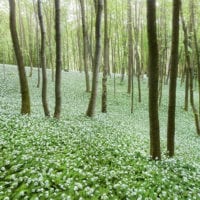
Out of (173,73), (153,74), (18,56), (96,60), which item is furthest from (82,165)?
(96,60)

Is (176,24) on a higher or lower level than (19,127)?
higher

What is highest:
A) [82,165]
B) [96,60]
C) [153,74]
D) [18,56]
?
[18,56]

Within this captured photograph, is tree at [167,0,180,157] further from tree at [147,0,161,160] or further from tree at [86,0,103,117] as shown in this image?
tree at [86,0,103,117]

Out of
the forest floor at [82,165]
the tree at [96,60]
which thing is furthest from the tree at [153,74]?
the tree at [96,60]

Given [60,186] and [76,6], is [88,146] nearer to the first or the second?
[60,186]

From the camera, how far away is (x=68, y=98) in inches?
968

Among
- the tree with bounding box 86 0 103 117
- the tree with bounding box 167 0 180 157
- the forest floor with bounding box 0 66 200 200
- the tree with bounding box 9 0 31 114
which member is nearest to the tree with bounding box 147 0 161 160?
the forest floor with bounding box 0 66 200 200

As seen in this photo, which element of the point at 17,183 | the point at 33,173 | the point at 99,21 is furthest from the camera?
the point at 99,21

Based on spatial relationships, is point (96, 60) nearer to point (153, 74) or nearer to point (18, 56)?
point (18, 56)

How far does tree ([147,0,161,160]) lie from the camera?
820 cm

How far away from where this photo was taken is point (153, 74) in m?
8.64

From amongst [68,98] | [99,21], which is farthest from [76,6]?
[99,21]

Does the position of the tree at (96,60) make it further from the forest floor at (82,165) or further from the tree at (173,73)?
the tree at (173,73)

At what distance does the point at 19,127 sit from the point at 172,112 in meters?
6.00
